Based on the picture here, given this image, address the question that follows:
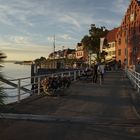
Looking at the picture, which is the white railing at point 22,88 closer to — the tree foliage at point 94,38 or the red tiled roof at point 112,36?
the tree foliage at point 94,38

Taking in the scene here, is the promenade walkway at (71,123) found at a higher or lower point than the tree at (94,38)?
lower

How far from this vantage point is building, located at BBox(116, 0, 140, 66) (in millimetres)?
101000

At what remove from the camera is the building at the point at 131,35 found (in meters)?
101

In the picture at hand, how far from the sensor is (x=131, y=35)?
108000mm

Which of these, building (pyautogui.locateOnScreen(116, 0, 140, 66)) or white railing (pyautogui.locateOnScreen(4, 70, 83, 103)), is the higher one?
building (pyautogui.locateOnScreen(116, 0, 140, 66))

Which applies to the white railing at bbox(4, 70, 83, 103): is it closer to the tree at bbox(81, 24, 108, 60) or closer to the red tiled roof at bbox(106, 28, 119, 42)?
the tree at bbox(81, 24, 108, 60)

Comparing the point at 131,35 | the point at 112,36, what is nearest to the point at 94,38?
the point at 131,35

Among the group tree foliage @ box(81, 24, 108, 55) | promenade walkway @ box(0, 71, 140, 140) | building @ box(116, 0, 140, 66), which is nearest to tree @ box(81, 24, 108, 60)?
tree foliage @ box(81, 24, 108, 55)

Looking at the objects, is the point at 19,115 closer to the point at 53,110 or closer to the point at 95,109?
the point at 53,110

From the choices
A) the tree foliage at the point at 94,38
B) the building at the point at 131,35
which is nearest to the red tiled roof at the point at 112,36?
the building at the point at 131,35

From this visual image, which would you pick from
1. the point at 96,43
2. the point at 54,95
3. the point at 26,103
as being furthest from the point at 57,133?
the point at 96,43

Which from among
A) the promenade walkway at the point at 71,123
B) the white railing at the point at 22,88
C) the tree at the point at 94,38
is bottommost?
the promenade walkway at the point at 71,123

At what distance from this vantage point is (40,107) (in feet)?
53.9

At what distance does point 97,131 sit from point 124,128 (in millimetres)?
956
